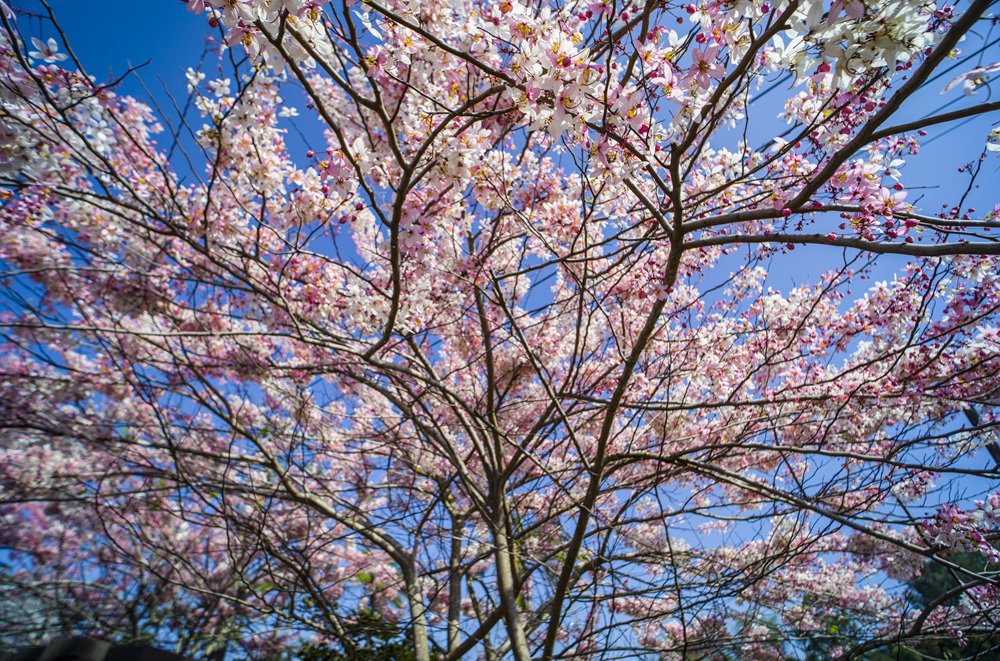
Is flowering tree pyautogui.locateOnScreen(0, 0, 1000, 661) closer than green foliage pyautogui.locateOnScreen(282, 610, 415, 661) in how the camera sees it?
Yes

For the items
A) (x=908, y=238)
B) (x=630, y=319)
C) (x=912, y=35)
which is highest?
(x=630, y=319)

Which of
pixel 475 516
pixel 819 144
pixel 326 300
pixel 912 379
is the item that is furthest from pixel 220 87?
pixel 912 379

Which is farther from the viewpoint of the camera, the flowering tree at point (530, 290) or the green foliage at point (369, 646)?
the green foliage at point (369, 646)

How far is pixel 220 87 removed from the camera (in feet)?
9.62

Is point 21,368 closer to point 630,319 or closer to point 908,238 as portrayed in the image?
point 630,319

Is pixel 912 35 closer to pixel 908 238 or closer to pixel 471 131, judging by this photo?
pixel 908 238

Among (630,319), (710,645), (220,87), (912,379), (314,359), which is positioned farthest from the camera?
(314,359)

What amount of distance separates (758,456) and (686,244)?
3.28 meters

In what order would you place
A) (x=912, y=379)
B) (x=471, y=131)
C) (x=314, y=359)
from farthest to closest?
(x=314, y=359) → (x=912, y=379) → (x=471, y=131)

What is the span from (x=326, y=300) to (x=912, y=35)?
130 inches

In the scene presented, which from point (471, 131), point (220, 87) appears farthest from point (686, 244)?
point (220, 87)

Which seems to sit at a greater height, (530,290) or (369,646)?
(530,290)

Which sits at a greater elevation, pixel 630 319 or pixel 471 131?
pixel 630 319

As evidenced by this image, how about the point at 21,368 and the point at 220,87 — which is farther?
the point at 21,368
